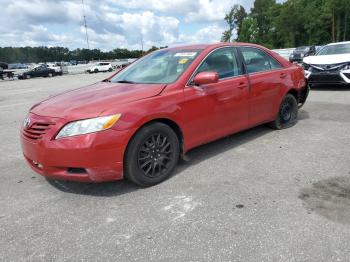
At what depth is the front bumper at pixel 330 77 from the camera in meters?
9.91

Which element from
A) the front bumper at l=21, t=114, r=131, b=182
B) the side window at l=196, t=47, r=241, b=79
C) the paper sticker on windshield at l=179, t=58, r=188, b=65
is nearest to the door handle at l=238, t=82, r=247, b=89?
the side window at l=196, t=47, r=241, b=79

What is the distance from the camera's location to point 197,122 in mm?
4297

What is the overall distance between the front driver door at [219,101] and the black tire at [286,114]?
1.13 meters

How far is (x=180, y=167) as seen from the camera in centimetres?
446

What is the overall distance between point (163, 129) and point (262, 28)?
102m

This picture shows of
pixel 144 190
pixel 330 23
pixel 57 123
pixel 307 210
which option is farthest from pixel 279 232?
pixel 330 23

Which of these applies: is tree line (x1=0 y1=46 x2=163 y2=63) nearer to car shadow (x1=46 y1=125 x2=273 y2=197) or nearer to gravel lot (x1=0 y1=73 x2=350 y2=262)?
car shadow (x1=46 y1=125 x2=273 y2=197)

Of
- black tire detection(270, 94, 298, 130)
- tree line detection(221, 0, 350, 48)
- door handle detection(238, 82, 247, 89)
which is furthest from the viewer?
tree line detection(221, 0, 350, 48)

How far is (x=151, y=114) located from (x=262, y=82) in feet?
7.37

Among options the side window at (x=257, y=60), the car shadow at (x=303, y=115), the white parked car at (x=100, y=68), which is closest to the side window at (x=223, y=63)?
the side window at (x=257, y=60)

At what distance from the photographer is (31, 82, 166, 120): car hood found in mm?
3545

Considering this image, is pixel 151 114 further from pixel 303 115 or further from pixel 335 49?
pixel 335 49

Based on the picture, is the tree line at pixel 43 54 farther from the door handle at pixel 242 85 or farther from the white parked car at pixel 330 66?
the door handle at pixel 242 85

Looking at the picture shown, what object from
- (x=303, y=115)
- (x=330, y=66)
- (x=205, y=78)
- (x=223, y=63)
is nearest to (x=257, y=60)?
(x=223, y=63)
